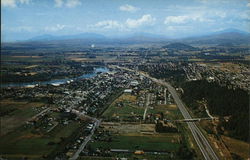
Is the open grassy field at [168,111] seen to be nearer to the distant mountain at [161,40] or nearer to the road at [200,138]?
the road at [200,138]

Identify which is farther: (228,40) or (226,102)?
(228,40)

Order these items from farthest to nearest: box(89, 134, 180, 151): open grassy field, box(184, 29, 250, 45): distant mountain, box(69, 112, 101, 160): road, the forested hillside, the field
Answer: box(184, 29, 250, 45): distant mountain < the forested hillside < box(89, 134, 180, 151): open grassy field < box(69, 112, 101, 160): road < the field

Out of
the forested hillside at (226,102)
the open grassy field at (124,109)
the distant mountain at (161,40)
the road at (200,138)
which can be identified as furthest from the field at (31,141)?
the distant mountain at (161,40)

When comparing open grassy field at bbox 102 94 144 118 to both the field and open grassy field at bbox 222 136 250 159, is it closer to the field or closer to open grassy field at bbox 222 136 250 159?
the field

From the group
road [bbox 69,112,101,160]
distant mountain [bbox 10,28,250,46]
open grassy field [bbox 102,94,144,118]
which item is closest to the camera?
road [bbox 69,112,101,160]

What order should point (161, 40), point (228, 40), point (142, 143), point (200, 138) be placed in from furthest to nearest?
point (161, 40) < point (228, 40) < point (200, 138) < point (142, 143)

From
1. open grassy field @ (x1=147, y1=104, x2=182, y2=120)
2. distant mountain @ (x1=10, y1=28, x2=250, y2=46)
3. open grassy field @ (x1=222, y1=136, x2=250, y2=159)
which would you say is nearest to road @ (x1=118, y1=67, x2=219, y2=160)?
open grassy field @ (x1=147, y1=104, x2=182, y2=120)

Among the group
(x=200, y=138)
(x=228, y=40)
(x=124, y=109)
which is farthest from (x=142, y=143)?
(x=228, y=40)

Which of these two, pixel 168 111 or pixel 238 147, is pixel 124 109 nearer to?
pixel 168 111

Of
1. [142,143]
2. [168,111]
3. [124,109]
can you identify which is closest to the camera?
[142,143]
